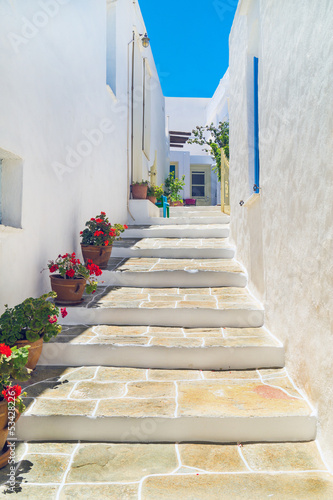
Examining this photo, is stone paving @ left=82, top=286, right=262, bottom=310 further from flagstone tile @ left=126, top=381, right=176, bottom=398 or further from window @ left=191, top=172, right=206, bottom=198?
window @ left=191, top=172, right=206, bottom=198

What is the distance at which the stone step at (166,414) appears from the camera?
2656mm

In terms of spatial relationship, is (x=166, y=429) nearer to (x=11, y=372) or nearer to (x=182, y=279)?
(x=11, y=372)

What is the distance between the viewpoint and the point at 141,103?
31.0 feet

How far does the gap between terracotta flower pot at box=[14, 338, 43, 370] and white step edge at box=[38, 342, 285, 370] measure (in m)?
0.22

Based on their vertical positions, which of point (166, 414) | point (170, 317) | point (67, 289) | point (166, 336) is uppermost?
point (67, 289)

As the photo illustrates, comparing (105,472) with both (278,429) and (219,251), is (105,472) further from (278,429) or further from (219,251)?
(219,251)

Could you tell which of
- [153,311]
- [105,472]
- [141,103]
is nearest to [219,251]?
[153,311]

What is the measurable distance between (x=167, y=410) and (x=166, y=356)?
77cm

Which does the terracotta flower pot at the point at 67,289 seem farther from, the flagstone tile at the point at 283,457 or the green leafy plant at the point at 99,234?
the flagstone tile at the point at 283,457

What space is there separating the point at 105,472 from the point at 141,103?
847 centimetres

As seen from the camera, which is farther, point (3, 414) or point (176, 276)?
point (176, 276)

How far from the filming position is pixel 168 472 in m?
2.32

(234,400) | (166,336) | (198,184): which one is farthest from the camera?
(198,184)

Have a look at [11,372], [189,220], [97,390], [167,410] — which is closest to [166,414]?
[167,410]
